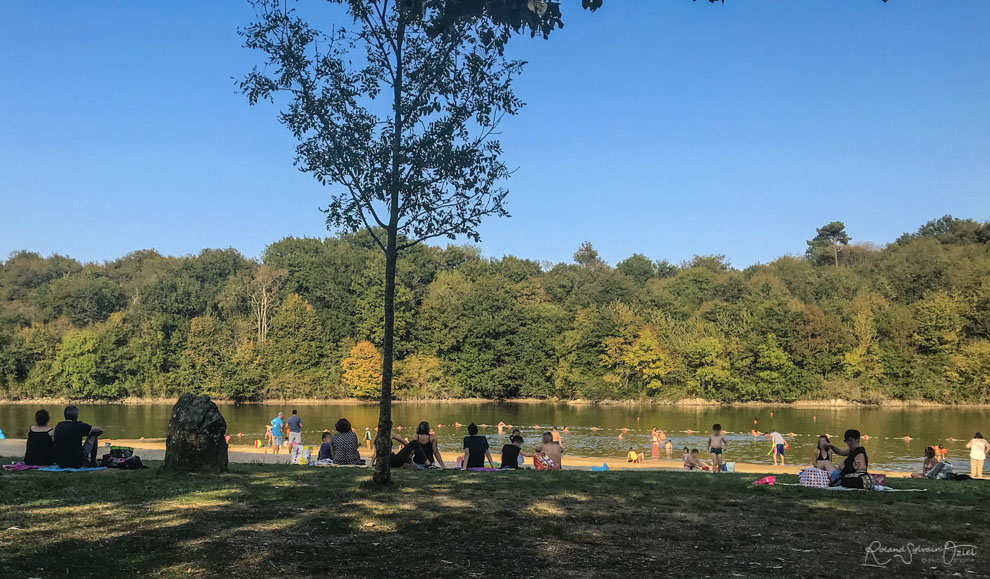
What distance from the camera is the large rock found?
1255 cm

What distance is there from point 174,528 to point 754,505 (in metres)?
7.41

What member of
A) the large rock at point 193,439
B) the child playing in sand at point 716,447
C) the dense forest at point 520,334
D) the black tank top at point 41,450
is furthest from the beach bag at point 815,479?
the dense forest at point 520,334

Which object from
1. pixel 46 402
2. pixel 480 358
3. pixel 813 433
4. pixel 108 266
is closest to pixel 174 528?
pixel 813 433

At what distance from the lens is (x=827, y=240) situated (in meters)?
120

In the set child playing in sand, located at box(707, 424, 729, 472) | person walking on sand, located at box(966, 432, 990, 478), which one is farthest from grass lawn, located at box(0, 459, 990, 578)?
person walking on sand, located at box(966, 432, 990, 478)

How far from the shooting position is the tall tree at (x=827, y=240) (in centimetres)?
11564

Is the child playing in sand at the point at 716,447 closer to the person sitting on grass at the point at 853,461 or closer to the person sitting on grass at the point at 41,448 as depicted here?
the person sitting on grass at the point at 853,461

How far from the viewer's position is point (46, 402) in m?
72.7

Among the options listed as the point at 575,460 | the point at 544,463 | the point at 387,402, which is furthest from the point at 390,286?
the point at 575,460

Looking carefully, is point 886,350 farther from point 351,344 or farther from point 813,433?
point 351,344

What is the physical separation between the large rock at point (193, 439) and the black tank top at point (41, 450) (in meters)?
2.21

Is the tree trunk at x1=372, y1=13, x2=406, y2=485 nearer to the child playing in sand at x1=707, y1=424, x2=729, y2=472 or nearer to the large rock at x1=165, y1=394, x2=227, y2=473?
the large rock at x1=165, y1=394, x2=227, y2=473

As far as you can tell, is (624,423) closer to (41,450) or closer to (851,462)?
(851,462)

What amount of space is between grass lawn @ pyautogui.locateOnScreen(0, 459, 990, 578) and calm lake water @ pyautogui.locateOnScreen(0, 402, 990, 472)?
22497mm
